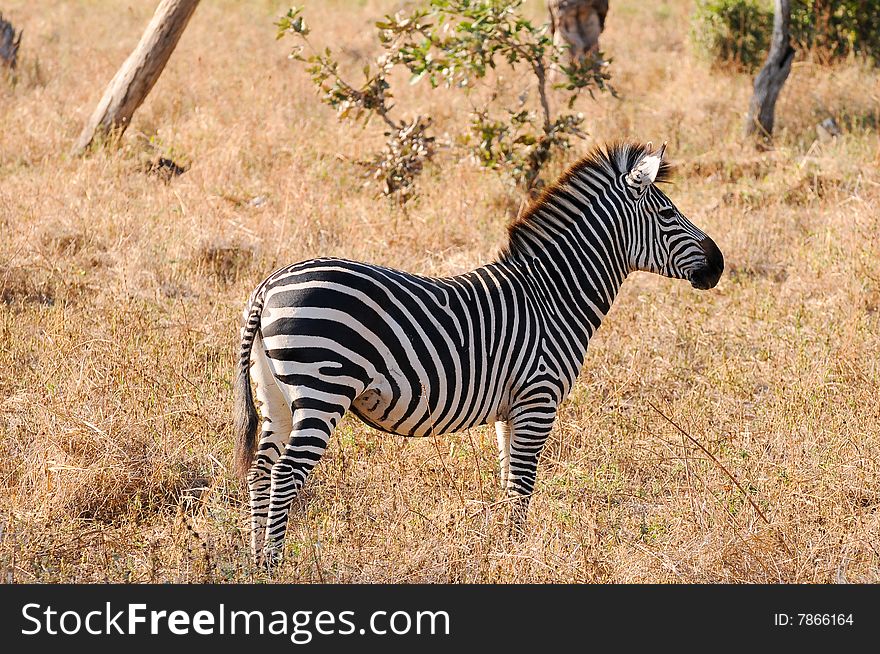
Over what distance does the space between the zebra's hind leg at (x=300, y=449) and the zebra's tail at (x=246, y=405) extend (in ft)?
0.48

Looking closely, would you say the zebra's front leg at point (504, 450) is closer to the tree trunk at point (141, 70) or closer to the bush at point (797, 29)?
the tree trunk at point (141, 70)

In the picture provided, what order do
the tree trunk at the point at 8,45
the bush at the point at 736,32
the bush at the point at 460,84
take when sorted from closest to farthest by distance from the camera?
1. the bush at the point at 460,84
2. the tree trunk at the point at 8,45
3. the bush at the point at 736,32

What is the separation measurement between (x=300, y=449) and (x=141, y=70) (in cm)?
741

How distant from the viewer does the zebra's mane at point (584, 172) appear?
16.8 ft

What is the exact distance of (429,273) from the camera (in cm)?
Answer: 787

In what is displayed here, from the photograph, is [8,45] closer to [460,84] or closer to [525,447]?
[460,84]

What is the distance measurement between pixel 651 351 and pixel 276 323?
11.4 ft

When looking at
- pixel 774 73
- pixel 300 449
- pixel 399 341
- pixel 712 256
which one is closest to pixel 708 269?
pixel 712 256

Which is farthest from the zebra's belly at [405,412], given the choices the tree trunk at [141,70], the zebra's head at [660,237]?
the tree trunk at [141,70]

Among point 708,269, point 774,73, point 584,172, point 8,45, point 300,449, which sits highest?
point 584,172

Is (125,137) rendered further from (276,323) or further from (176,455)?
(276,323)

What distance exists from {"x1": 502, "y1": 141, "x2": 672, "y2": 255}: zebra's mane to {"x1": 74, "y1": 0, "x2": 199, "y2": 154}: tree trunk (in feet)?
21.6

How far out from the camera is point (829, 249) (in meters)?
8.11

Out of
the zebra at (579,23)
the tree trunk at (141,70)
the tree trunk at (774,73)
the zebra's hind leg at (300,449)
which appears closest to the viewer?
the zebra's hind leg at (300,449)
